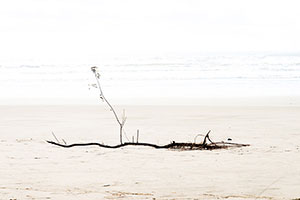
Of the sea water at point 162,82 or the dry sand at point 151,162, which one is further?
the sea water at point 162,82

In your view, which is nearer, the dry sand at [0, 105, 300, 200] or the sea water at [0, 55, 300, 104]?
the dry sand at [0, 105, 300, 200]

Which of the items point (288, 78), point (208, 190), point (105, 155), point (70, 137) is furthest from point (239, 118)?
point (288, 78)

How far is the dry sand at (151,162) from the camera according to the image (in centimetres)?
523

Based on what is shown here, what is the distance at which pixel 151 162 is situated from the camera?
671 cm

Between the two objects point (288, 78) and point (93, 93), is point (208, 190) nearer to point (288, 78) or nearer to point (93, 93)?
point (93, 93)

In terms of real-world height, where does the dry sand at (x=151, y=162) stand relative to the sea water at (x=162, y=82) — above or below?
below

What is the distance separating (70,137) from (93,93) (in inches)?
425

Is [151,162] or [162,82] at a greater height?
[162,82]

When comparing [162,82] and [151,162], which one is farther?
[162,82]

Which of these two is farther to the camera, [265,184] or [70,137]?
[70,137]

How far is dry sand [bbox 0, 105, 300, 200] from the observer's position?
5234 mm

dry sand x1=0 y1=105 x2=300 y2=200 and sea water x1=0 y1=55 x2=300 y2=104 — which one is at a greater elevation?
sea water x1=0 y1=55 x2=300 y2=104

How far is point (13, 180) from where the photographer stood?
5.76m

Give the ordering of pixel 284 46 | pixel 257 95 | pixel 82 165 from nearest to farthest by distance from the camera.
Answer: pixel 82 165
pixel 257 95
pixel 284 46
